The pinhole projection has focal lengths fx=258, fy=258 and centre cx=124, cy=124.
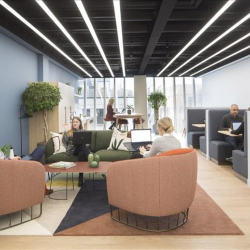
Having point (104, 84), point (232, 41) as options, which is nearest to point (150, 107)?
point (104, 84)

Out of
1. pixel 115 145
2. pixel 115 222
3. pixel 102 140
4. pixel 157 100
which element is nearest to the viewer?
pixel 115 222

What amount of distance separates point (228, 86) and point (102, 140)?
287 inches

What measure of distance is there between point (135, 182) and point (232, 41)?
576cm

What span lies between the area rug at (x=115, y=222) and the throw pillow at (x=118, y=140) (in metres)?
1.57

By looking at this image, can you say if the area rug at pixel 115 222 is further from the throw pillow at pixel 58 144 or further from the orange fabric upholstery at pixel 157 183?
the throw pillow at pixel 58 144

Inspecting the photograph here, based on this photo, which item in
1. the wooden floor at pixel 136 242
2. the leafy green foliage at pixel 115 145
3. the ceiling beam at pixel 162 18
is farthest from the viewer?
the leafy green foliage at pixel 115 145

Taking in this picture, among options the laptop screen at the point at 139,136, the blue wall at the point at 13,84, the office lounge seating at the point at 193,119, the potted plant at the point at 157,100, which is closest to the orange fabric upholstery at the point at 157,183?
the laptop screen at the point at 139,136

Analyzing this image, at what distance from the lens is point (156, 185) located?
2598 millimetres

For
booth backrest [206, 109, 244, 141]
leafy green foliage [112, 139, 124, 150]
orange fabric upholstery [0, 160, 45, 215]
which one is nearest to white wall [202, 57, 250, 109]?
booth backrest [206, 109, 244, 141]

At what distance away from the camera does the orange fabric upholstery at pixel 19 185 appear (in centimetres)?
269

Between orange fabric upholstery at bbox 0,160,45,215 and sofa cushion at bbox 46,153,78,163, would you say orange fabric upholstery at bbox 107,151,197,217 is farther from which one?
Answer: sofa cushion at bbox 46,153,78,163

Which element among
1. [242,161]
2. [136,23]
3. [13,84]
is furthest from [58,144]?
[136,23]

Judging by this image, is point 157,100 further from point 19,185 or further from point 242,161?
point 19,185

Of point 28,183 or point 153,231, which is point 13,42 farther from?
point 153,231
